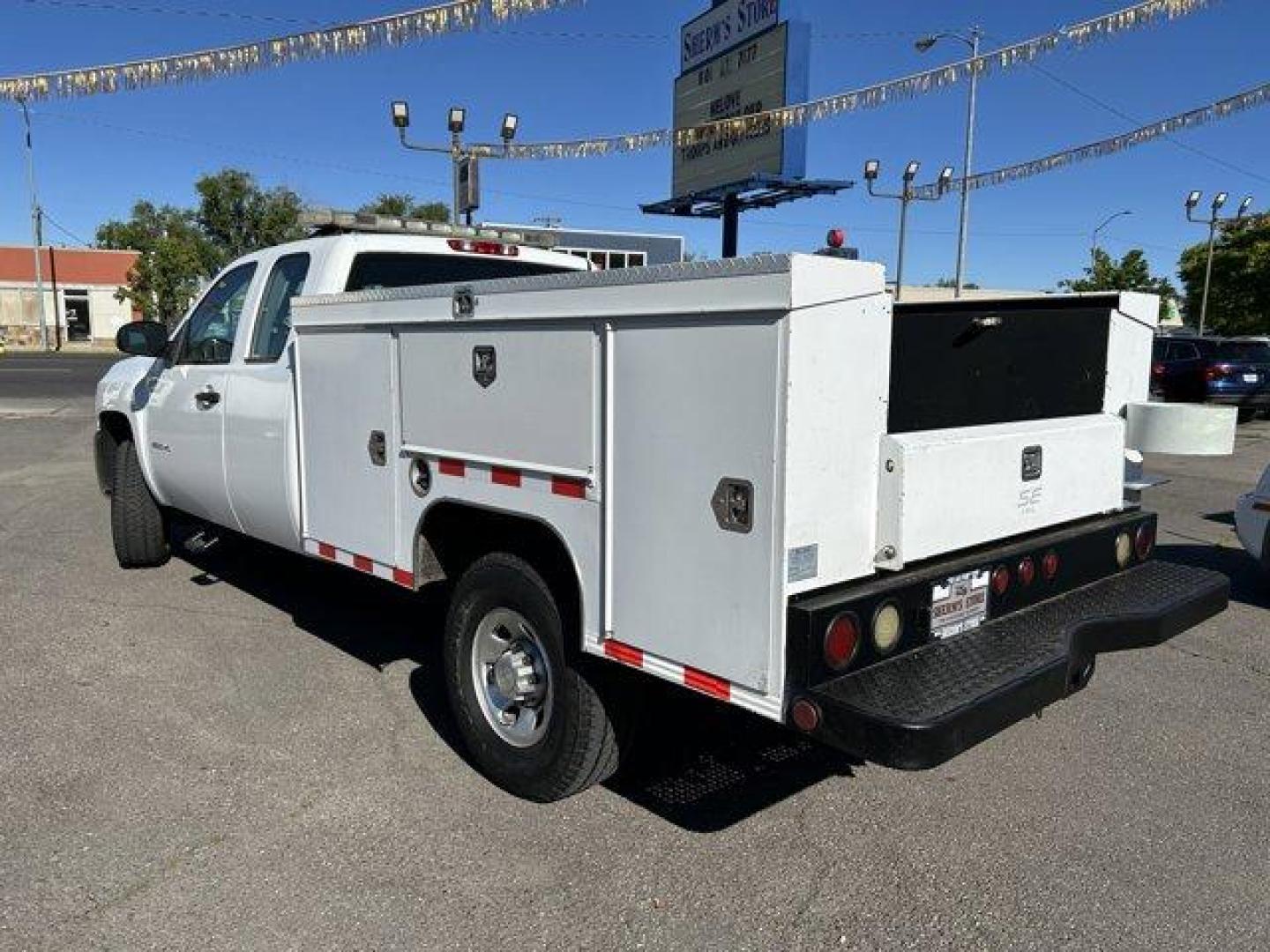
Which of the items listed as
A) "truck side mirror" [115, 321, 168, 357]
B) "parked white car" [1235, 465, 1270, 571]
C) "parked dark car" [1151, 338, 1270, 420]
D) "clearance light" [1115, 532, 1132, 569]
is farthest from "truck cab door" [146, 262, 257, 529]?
"parked dark car" [1151, 338, 1270, 420]

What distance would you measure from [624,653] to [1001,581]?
123cm

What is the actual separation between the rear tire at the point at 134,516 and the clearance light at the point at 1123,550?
5.65m

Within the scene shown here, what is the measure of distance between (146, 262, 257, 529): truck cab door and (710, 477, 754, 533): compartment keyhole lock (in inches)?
134

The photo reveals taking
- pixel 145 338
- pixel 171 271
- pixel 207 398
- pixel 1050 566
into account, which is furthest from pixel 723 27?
pixel 171 271

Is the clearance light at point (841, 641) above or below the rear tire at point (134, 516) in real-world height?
above

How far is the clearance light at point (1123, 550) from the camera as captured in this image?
12.3ft

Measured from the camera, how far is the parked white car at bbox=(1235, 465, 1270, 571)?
6449mm

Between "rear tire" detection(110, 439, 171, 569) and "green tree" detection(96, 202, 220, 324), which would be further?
"green tree" detection(96, 202, 220, 324)

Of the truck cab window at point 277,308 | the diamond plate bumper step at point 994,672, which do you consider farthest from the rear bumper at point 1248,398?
the truck cab window at point 277,308

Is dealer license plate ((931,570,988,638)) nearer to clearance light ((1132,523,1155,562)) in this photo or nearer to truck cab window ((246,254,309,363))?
clearance light ((1132,523,1155,562))

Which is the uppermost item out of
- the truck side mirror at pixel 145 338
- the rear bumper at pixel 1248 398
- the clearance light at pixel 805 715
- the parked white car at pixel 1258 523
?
the truck side mirror at pixel 145 338

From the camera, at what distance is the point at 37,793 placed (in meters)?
3.62

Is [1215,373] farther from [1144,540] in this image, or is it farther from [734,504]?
[734,504]

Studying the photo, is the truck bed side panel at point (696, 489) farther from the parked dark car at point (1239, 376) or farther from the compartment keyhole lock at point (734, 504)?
the parked dark car at point (1239, 376)
